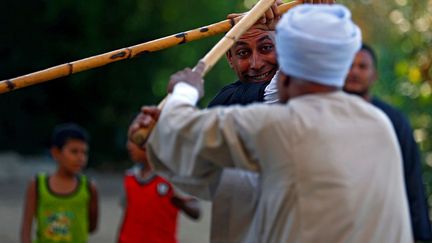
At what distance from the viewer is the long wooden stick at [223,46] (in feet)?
11.0

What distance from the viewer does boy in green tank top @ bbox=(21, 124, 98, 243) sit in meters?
7.27

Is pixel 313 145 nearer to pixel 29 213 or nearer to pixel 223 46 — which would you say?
pixel 223 46

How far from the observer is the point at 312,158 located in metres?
3.10

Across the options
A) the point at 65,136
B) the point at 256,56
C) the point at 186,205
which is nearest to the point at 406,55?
the point at 186,205

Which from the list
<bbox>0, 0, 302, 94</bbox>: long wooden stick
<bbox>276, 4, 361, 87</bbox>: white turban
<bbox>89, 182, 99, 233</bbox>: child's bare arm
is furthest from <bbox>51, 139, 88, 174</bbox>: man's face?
<bbox>276, 4, 361, 87</bbox>: white turban

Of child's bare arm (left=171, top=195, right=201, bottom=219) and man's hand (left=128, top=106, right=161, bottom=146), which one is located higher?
man's hand (left=128, top=106, right=161, bottom=146)

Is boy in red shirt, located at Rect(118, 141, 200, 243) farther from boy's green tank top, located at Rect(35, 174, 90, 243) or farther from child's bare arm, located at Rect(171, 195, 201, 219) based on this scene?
boy's green tank top, located at Rect(35, 174, 90, 243)

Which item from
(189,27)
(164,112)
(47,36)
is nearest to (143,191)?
(164,112)

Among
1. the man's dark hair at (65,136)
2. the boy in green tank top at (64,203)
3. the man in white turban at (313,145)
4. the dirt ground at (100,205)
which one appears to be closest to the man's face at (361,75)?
the man in white turban at (313,145)

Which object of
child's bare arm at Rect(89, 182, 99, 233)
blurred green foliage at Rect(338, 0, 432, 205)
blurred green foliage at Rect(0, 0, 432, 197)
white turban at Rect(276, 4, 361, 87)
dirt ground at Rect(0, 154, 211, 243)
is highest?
white turban at Rect(276, 4, 361, 87)

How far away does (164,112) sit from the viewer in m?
3.29

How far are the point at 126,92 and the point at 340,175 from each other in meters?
14.2

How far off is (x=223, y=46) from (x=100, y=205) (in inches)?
493

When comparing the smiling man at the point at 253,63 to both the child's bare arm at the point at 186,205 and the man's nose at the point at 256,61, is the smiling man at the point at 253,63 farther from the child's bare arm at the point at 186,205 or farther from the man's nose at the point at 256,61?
the child's bare arm at the point at 186,205
